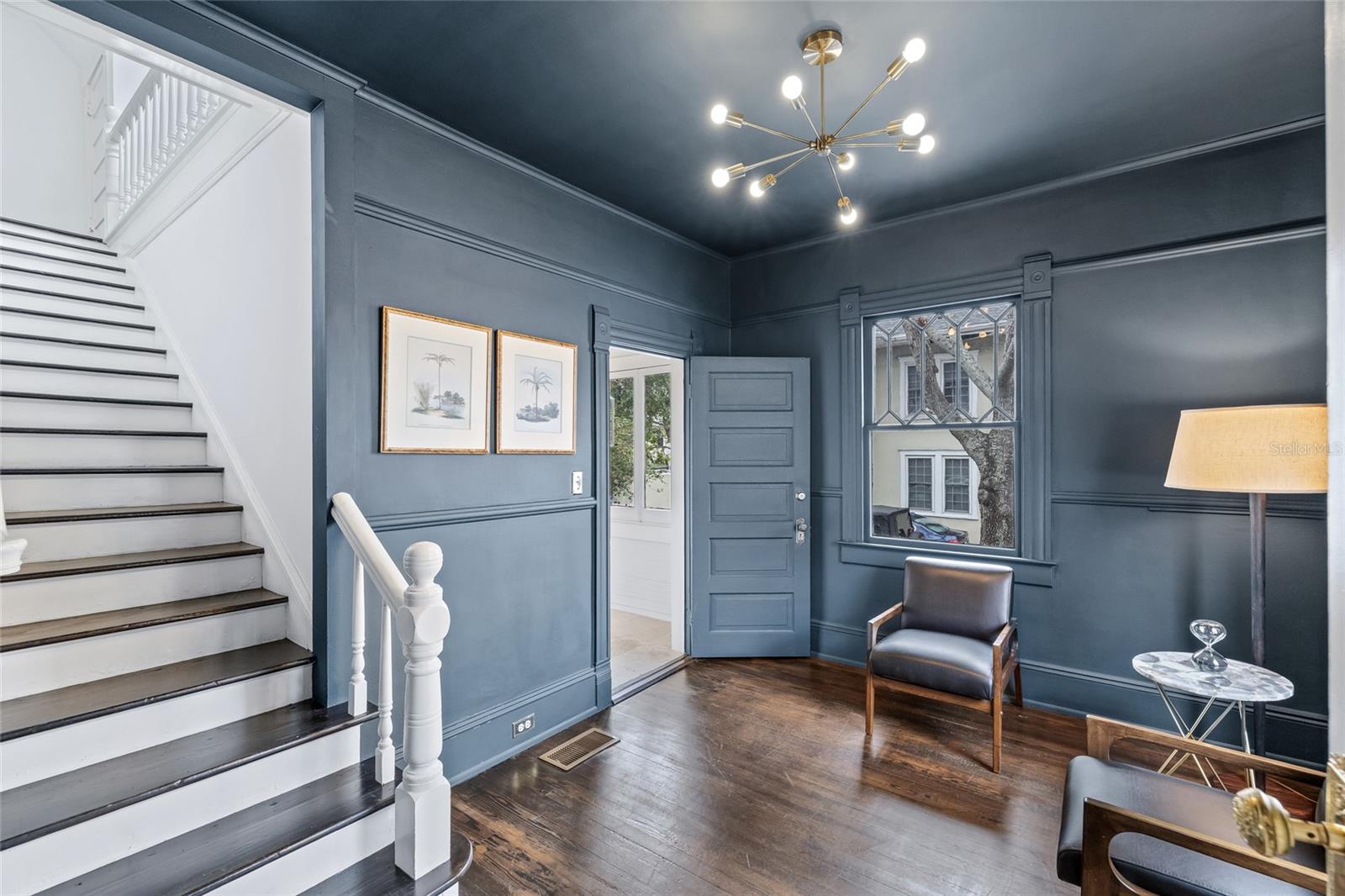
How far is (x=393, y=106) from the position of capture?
2543mm

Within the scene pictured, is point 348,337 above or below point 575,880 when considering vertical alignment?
above

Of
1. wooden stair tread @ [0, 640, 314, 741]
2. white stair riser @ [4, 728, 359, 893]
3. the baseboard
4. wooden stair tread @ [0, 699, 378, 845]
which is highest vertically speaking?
wooden stair tread @ [0, 640, 314, 741]

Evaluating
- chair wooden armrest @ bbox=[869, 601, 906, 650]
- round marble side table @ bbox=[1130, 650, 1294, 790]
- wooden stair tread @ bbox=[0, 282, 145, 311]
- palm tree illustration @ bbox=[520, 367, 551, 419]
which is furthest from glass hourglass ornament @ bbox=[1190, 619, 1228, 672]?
wooden stair tread @ bbox=[0, 282, 145, 311]

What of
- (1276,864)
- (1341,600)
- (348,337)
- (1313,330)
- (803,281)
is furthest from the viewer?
(803,281)

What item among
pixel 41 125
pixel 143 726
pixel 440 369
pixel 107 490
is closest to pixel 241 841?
pixel 143 726

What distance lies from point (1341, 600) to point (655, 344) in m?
3.57

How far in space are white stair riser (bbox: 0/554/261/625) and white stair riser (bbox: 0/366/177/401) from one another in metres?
1.15

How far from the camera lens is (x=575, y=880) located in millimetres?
2064

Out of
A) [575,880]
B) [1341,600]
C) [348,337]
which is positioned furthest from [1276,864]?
[348,337]

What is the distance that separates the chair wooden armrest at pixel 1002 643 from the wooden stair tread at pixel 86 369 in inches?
170

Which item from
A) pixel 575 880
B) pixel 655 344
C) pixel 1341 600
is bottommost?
pixel 575 880

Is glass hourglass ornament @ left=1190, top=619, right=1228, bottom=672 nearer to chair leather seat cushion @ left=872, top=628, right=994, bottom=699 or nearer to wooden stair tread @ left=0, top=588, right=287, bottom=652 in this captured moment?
chair leather seat cushion @ left=872, top=628, right=994, bottom=699

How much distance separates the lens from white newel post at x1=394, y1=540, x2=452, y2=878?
1722 millimetres

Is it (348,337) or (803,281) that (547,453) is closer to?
(348,337)
